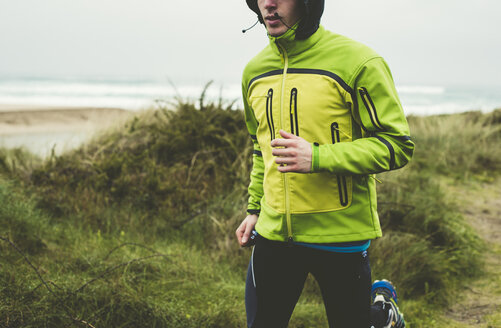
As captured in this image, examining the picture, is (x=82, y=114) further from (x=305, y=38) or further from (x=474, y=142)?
(x=305, y=38)

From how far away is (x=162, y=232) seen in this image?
4266mm

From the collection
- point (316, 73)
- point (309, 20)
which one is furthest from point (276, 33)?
point (316, 73)

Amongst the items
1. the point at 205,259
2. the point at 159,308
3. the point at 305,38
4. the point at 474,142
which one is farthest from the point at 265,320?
the point at 474,142

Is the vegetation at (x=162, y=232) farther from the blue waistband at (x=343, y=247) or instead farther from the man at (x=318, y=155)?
Answer: the blue waistband at (x=343, y=247)

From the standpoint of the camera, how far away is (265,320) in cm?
198

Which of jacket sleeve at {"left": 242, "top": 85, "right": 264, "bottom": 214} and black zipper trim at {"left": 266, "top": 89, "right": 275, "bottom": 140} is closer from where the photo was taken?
black zipper trim at {"left": 266, "top": 89, "right": 275, "bottom": 140}

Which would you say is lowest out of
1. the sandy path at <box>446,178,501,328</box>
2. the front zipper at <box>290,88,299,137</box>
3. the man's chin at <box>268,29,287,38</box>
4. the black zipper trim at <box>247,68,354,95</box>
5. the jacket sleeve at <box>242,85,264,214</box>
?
the sandy path at <box>446,178,501,328</box>

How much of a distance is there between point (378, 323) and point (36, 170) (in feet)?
15.0

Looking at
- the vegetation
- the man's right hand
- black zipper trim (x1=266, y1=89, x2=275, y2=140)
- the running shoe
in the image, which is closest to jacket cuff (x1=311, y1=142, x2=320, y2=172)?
black zipper trim (x1=266, y1=89, x2=275, y2=140)

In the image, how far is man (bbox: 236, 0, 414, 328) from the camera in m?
1.57

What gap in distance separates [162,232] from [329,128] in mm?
3002

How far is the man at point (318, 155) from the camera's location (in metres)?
1.57

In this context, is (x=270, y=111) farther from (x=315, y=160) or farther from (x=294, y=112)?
(x=315, y=160)

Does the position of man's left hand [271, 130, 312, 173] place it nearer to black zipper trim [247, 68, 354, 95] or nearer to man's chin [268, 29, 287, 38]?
black zipper trim [247, 68, 354, 95]
